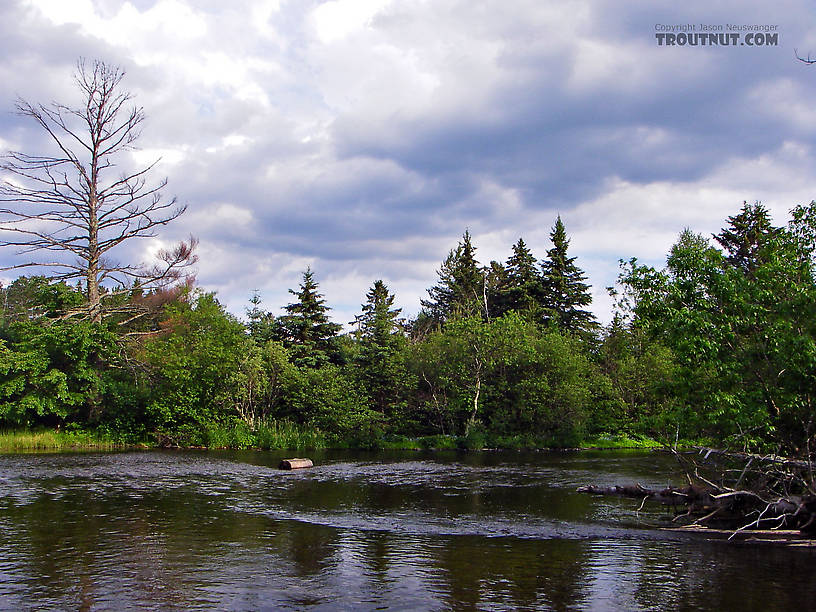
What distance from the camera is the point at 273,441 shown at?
43.6m

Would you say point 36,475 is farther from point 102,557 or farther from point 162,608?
point 162,608

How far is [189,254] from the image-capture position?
4662cm

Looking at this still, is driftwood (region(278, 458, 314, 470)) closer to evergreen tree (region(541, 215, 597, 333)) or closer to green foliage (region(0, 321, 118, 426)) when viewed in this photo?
green foliage (region(0, 321, 118, 426))

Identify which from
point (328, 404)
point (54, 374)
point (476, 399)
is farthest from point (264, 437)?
point (476, 399)

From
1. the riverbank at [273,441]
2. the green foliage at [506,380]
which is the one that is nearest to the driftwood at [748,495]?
the riverbank at [273,441]

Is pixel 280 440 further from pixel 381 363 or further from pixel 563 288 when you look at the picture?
pixel 563 288

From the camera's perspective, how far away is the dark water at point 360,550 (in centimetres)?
1070

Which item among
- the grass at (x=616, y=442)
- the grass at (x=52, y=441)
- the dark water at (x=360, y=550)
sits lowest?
the grass at (x=616, y=442)

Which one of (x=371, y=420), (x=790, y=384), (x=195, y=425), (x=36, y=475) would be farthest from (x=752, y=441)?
(x=195, y=425)

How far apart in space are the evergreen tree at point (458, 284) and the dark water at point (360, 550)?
43.5 m

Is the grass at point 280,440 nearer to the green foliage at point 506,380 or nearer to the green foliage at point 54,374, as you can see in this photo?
the green foliage at point 506,380

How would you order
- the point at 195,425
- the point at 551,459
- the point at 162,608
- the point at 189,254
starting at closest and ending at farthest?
the point at 162,608 → the point at 551,459 → the point at 195,425 → the point at 189,254

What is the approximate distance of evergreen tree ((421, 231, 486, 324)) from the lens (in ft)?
226

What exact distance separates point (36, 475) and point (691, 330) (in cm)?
2427
